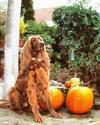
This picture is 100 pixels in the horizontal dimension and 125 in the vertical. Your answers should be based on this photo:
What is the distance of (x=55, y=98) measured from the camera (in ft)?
18.1

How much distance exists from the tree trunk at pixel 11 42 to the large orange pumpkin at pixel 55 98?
0.96 metres

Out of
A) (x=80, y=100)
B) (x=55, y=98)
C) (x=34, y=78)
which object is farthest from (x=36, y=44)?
(x=80, y=100)

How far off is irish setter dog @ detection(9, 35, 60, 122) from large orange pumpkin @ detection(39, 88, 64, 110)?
20 cm

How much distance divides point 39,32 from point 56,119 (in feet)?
12.4

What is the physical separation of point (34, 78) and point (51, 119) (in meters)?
0.65

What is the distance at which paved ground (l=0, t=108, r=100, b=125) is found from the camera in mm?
4836

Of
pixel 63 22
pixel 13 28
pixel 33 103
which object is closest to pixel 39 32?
pixel 63 22

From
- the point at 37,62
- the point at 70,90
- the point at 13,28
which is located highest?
the point at 13,28

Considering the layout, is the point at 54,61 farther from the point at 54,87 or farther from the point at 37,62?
the point at 37,62

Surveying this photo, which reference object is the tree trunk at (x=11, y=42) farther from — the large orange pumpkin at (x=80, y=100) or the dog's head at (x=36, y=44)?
the large orange pumpkin at (x=80, y=100)

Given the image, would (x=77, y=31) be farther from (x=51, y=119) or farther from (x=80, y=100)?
(x=51, y=119)

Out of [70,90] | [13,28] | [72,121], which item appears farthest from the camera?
[13,28]

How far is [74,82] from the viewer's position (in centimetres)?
591

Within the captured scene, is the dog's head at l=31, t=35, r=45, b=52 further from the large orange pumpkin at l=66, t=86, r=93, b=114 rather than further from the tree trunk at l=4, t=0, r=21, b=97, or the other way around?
the tree trunk at l=4, t=0, r=21, b=97
